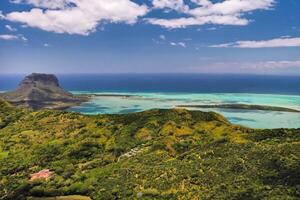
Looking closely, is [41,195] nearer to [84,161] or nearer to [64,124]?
[84,161]

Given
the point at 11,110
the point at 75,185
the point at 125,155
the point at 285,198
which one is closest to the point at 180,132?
the point at 125,155

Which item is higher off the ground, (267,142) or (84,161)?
(267,142)

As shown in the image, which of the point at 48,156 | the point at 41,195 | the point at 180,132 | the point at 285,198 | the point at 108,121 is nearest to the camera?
the point at 285,198

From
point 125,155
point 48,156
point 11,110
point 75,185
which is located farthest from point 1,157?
point 11,110

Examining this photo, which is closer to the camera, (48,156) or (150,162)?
(150,162)

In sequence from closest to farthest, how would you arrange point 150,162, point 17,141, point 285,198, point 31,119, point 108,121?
point 285,198 < point 150,162 < point 17,141 < point 108,121 < point 31,119

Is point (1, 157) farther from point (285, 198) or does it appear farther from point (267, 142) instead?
point (285, 198)
